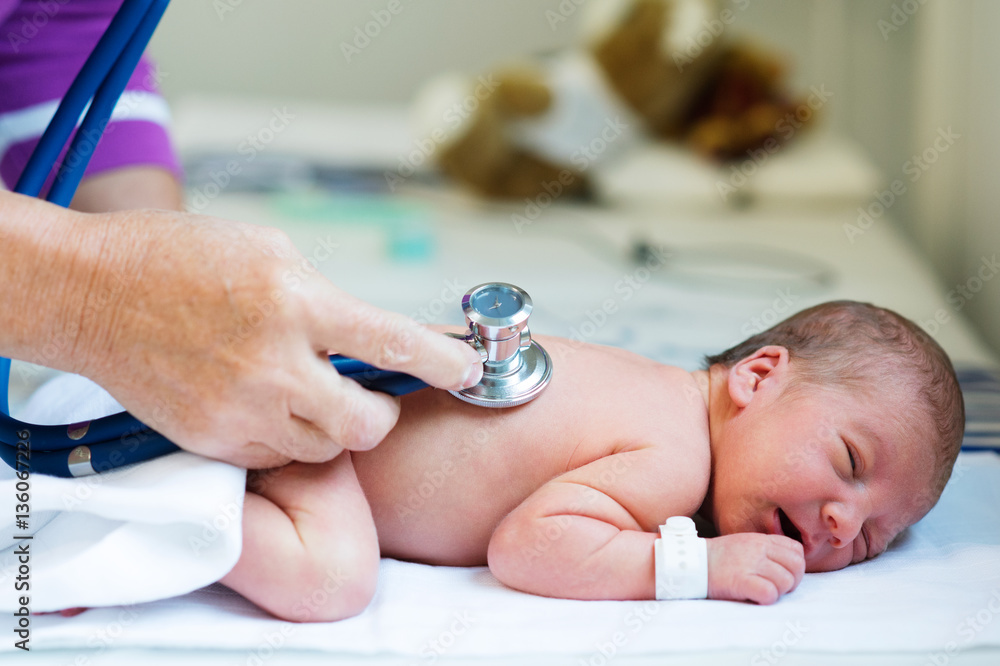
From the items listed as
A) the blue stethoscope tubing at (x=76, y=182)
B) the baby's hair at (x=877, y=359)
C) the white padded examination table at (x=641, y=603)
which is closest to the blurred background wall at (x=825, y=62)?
the white padded examination table at (x=641, y=603)

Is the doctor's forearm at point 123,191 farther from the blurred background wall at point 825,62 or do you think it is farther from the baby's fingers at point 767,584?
the blurred background wall at point 825,62

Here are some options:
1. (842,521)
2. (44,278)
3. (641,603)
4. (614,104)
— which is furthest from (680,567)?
(614,104)

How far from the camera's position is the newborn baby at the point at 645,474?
0.95 metres

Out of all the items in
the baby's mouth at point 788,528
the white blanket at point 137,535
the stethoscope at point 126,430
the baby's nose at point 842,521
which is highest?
the stethoscope at point 126,430

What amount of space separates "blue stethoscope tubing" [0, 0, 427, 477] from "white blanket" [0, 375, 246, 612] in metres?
0.02

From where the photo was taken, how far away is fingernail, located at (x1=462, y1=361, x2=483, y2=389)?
0.89 metres

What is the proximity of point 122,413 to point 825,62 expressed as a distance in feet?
8.50

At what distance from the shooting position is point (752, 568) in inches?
37.1

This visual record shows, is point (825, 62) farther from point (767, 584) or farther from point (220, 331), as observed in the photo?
point (220, 331)

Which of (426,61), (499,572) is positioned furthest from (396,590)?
(426,61)

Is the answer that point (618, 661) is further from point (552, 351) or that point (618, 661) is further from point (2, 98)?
point (2, 98)

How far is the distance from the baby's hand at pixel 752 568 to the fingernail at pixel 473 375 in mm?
315

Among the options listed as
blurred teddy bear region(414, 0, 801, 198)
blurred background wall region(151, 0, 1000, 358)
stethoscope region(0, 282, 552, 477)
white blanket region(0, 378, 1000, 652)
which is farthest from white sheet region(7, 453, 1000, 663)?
blurred teddy bear region(414, 0, 801, 198)

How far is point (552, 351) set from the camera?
44.3 inches
